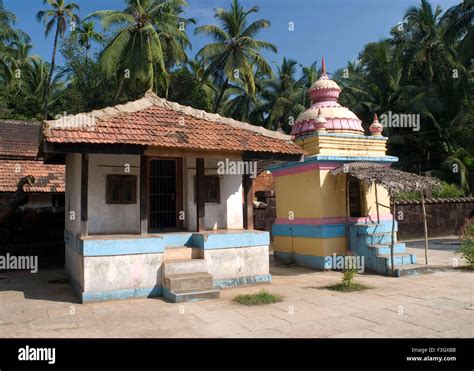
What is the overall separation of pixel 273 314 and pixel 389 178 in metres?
5.18

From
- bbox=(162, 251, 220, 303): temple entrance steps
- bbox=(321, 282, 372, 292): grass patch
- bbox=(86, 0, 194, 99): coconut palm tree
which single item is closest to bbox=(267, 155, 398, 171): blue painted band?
bbox=(321, 282, 372, 292): grass patch

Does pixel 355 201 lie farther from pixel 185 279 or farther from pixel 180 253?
pixel 185 279

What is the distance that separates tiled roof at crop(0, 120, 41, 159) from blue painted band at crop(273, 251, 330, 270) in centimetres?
1053

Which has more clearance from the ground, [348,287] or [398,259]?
[398,259]

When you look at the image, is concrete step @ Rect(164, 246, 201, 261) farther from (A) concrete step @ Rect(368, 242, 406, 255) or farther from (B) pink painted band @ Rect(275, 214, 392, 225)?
(A) concrete step @ Rect(368, 242, 406, 255)

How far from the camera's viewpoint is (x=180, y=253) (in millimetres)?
9352

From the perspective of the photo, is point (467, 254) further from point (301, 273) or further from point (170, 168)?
point (170, 168)

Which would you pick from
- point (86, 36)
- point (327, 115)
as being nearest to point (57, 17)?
point (86, 36)

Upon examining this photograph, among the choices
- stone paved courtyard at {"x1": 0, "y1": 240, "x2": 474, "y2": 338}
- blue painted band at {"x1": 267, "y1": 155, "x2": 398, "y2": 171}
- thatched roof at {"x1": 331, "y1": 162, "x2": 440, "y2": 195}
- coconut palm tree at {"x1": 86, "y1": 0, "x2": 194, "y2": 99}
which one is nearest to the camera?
stone paved courtyard at {"x1": 0, "y1": 240, "x2": 474, "y2": 338}

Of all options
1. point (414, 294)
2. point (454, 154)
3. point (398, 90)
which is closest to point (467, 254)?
point (414, 294)

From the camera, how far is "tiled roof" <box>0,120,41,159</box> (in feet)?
55.5

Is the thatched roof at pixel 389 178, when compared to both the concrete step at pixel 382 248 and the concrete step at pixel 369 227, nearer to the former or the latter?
the concrete step at pixel 369 227
